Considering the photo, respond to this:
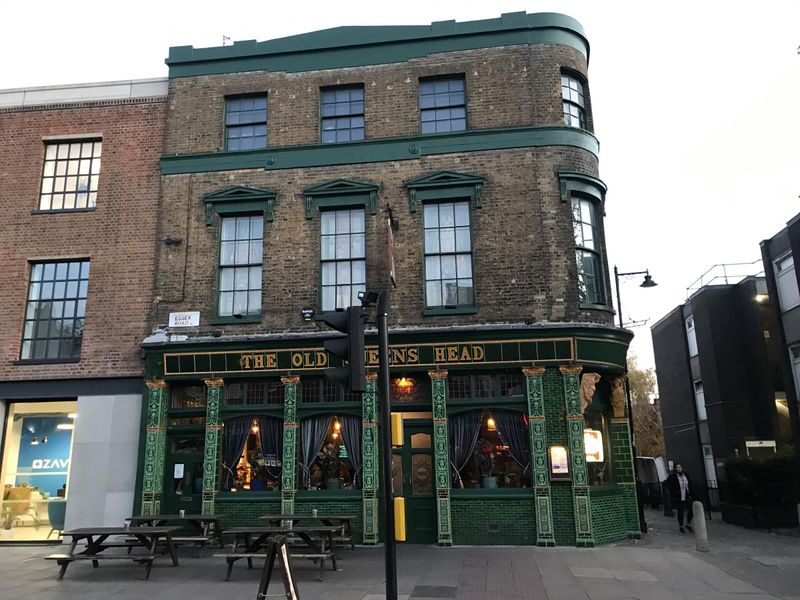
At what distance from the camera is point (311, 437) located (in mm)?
14914

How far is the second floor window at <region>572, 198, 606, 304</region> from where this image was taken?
49.5ft

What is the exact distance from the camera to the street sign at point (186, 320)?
51.2ft

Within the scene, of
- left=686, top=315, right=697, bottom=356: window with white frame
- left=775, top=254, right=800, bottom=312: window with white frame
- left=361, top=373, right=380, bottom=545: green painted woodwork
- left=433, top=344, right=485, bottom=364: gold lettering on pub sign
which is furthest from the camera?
left=686, top=315, right=697, bottom=356: window with white frame

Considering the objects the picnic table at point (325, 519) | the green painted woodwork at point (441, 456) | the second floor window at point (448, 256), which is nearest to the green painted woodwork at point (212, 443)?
the picnic table at point (325, 519)

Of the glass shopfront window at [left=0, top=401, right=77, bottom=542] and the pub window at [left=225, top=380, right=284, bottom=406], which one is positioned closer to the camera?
the pub window at [left=225, top=380, right=284, bottom=406]

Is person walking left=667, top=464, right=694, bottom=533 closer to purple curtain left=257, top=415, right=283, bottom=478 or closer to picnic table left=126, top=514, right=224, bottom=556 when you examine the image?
purple curtain left=257, top=415, right=283, bottom=478

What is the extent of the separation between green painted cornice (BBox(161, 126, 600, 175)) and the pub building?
54 mm

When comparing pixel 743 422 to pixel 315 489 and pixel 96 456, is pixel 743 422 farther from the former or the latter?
pixel 96 456

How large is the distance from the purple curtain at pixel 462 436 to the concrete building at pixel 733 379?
1453cm

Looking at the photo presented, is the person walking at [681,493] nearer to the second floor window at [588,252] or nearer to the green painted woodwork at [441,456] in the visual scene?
the second floor window at [588,252]

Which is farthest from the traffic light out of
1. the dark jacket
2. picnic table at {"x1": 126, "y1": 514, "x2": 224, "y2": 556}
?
the dark jacket

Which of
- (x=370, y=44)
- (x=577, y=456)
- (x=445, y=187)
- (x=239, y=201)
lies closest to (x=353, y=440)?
(x=577, y=456)

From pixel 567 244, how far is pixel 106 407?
11.6 meters

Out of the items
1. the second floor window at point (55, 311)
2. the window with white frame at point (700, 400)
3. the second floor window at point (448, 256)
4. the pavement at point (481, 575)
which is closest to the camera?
the pavement at point (481, 575)
